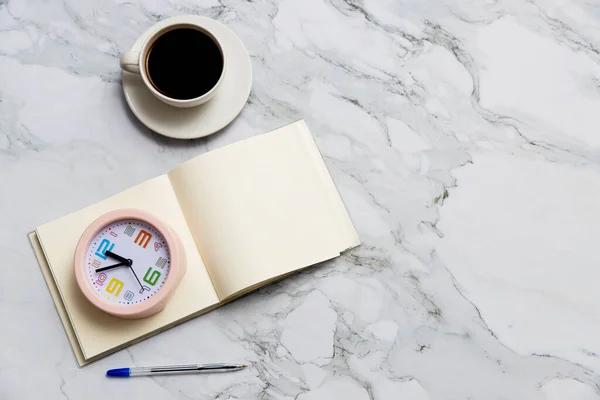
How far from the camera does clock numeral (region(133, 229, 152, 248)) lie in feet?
2.48

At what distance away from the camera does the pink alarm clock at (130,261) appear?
0.74m

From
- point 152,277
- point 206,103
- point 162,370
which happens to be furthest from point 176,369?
point 206,103

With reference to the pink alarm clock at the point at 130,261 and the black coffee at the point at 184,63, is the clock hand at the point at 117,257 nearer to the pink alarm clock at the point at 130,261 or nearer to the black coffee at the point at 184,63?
the pink alarm clock at the point at 130,261

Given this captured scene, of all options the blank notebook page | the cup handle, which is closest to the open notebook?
the blank notebook page

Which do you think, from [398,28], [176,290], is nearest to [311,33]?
[398,28]

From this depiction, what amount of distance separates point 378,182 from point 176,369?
0.34 meters

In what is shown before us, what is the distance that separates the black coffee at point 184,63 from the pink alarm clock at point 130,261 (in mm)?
154

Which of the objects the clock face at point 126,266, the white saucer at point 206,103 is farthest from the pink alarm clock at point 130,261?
the white saucer at point 206,103

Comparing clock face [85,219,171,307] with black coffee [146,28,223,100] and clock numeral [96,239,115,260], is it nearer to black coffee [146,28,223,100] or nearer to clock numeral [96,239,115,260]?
clock numeral [96,239,115,260]

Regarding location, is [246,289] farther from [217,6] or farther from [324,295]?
[217,6]

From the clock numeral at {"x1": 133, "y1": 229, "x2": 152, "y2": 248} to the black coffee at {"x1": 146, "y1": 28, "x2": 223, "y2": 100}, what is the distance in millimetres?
165

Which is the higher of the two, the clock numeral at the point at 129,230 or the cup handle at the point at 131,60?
the cup handle at the point at 131,60

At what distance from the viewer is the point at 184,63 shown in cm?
76

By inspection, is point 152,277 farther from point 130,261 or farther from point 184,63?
point 184,63
